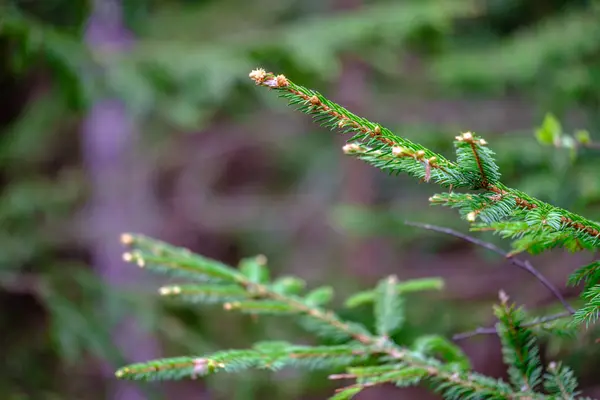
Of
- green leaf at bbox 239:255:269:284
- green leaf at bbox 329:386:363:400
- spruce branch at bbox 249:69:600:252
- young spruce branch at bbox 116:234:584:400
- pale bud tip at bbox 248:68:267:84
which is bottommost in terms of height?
green leaf at bbox 329:386:363:400

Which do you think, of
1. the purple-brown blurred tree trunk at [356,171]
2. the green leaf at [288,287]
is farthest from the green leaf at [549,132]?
the purple-brown blurred tree trunk at [356,171]

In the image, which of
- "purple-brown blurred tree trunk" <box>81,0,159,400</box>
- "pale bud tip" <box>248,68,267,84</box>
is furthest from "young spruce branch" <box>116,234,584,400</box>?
"purple-brown blurred tree trunk" <box>81,0,159,400</box>

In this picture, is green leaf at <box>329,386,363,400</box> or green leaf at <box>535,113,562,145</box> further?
green leaf at <box>535,113,562,145</box>

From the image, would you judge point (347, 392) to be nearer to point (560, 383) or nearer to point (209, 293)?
point (560, 383)

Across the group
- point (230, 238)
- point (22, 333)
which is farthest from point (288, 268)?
point (22, 333)

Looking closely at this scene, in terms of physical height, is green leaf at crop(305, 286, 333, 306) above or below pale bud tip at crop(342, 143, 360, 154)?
below

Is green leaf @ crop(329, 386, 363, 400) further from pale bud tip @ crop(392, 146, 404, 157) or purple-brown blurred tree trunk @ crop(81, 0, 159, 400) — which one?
purple-brown blurred tree trunk @ crop(81, 0, 159, 400)

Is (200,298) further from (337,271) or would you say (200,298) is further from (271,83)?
(337,271)

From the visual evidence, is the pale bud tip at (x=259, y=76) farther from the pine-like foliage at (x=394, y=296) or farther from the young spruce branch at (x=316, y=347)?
the young spruce branch at (x=316, y=347)

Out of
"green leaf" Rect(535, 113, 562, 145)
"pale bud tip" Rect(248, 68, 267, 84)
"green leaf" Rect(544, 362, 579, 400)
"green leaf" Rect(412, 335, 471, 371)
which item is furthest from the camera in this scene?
"green leaf" Rect(535, 113, 562, 145)
